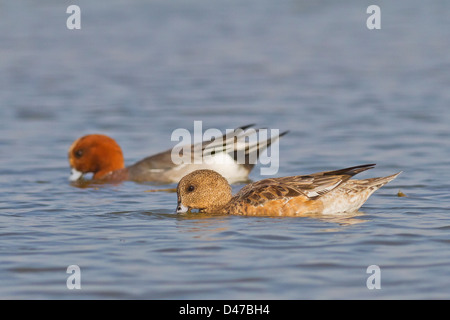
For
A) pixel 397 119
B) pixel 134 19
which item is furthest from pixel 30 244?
pixel 134 19

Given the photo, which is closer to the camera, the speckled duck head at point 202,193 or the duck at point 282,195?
the duck at point 282,195

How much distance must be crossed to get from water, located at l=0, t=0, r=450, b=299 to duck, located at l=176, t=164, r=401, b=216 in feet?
0.51

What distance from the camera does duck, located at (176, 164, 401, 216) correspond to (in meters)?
7.62

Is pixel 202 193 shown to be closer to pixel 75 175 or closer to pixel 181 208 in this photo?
pixel 181 208

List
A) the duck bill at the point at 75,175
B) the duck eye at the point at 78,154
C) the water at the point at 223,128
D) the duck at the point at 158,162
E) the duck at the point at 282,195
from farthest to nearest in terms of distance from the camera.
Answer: the duck eye at the point at 78,154 < the duck bill at the point at 75,175 < the duck at the point at 158,162 < the duck at the point at 282,195 < the water at the point at 223,128

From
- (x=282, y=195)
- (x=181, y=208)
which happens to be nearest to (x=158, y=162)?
(x=181, y=208)

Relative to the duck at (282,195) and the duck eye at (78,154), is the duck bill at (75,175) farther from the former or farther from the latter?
the duck at (282,195)

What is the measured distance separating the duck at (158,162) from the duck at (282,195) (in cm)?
237

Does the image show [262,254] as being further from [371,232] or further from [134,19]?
[134,19]

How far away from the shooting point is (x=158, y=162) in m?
10.3

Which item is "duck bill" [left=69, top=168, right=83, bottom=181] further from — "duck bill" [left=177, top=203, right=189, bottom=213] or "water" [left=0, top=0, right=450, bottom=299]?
"duck bill" [left=177, top=203, right=189, bottom=213]

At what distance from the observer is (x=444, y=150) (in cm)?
1107

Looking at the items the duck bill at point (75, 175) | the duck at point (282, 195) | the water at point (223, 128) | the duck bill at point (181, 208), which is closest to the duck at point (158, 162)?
the duck bill at point (75, 175)

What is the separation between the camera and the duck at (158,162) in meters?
10.4
